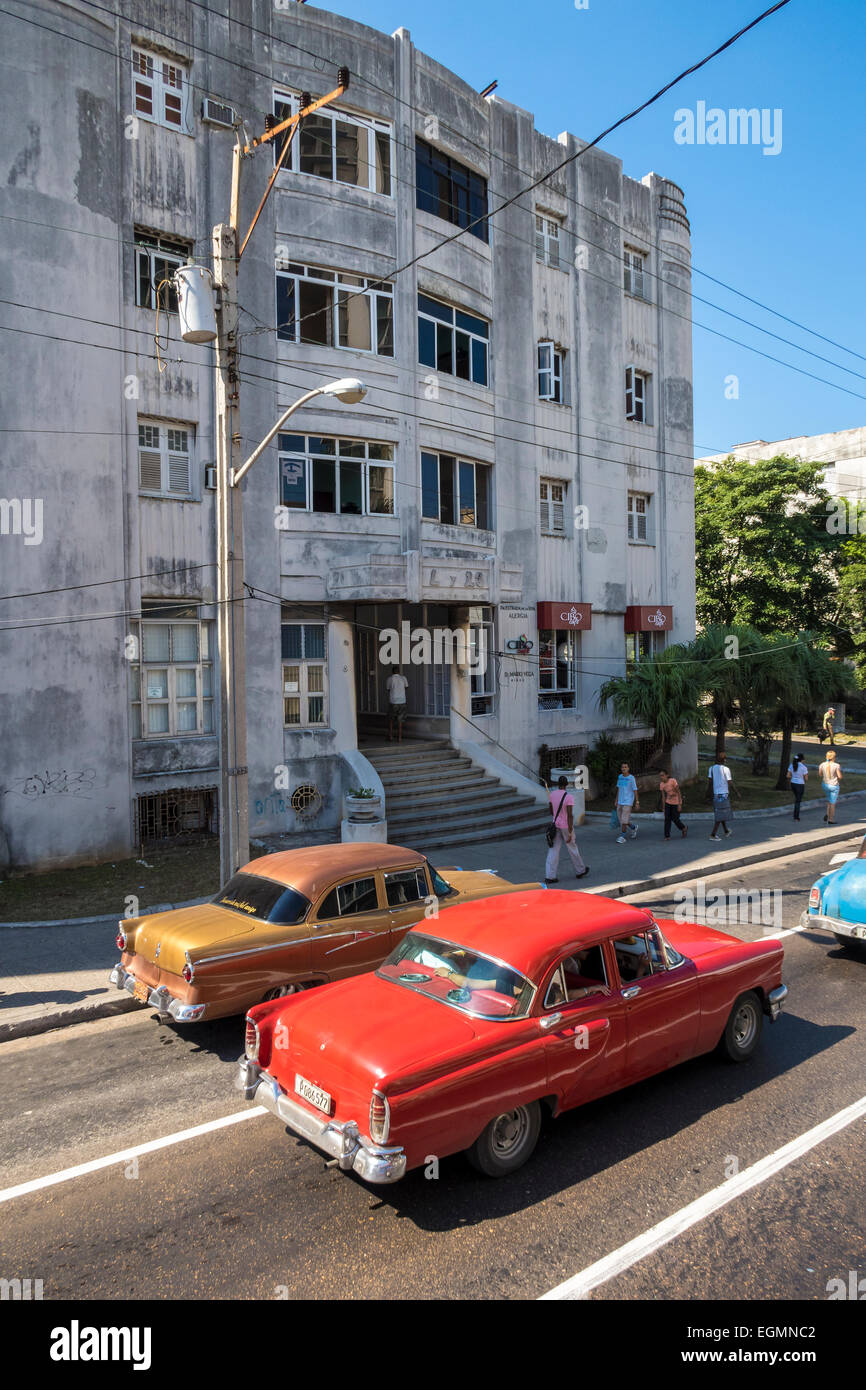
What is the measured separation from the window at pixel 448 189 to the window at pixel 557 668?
10083 mm

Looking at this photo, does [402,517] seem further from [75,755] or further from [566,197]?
[566,197]

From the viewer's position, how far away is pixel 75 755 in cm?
1552

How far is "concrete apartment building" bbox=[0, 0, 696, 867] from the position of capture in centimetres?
1525

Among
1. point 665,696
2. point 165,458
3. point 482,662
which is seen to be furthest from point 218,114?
point 665,696

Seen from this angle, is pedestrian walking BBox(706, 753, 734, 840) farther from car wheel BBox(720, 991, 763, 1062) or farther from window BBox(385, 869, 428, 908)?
car wheel BBox(720, 991, 763, 1062)

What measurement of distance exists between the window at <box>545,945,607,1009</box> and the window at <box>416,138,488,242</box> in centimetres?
1865

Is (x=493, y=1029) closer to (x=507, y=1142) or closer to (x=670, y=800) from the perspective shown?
(x=507, y=1142)

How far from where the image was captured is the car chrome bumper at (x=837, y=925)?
32.3 feet

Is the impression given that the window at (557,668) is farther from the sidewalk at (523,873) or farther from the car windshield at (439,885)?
the car windshield at (439,885)

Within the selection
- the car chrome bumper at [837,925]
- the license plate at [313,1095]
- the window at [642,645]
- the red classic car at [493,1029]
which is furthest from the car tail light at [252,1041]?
the window at [642,645]

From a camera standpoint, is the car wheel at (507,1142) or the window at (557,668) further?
the window at (557,668)

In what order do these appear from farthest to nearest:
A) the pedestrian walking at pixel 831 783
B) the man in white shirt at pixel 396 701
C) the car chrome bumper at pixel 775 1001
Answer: the man in white shirt at pixel 396 701 < the pedestrian walking at pixel 831 783 < the car chrome bumper at pixel 775 1001

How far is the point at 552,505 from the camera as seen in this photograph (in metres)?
23.8

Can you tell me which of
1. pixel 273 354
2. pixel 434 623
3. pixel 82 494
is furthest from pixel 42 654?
pixel 434 623
